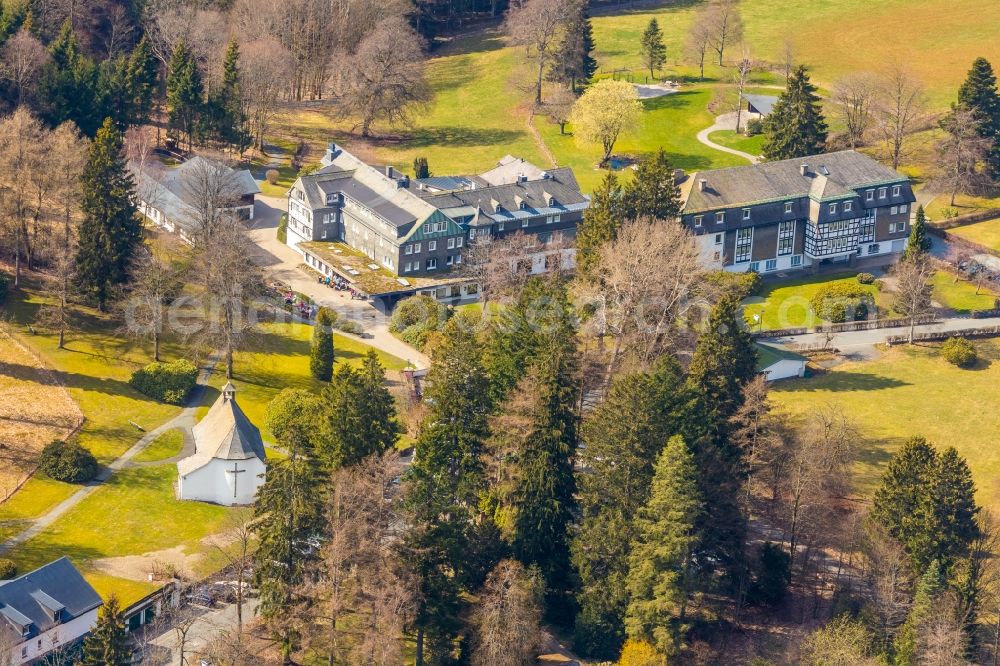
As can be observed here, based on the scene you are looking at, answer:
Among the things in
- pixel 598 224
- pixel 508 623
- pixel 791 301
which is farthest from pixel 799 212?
pixel 508 623

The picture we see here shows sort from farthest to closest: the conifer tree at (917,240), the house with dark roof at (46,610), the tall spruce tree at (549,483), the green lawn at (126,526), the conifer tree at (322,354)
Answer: the conifer tree at (917,240)
the conifer tree at (322,354)
the tall spruce tree at (549,483)
the green lawn at (126,526)
the house with dark roof at (46,610)

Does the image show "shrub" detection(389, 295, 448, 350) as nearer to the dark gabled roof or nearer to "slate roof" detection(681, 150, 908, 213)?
the dark gabled roof

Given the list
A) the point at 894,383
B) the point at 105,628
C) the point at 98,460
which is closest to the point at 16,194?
the point at 98,460

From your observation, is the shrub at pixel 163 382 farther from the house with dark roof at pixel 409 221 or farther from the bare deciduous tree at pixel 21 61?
the bare deciduous tree at pixel 21 61

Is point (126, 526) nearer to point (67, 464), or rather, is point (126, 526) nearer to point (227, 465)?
point (67, 464)

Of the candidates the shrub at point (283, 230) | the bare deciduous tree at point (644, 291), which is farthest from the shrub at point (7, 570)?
the shrub at point (283, 230)

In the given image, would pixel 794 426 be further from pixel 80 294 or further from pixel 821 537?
pixel 80 294
